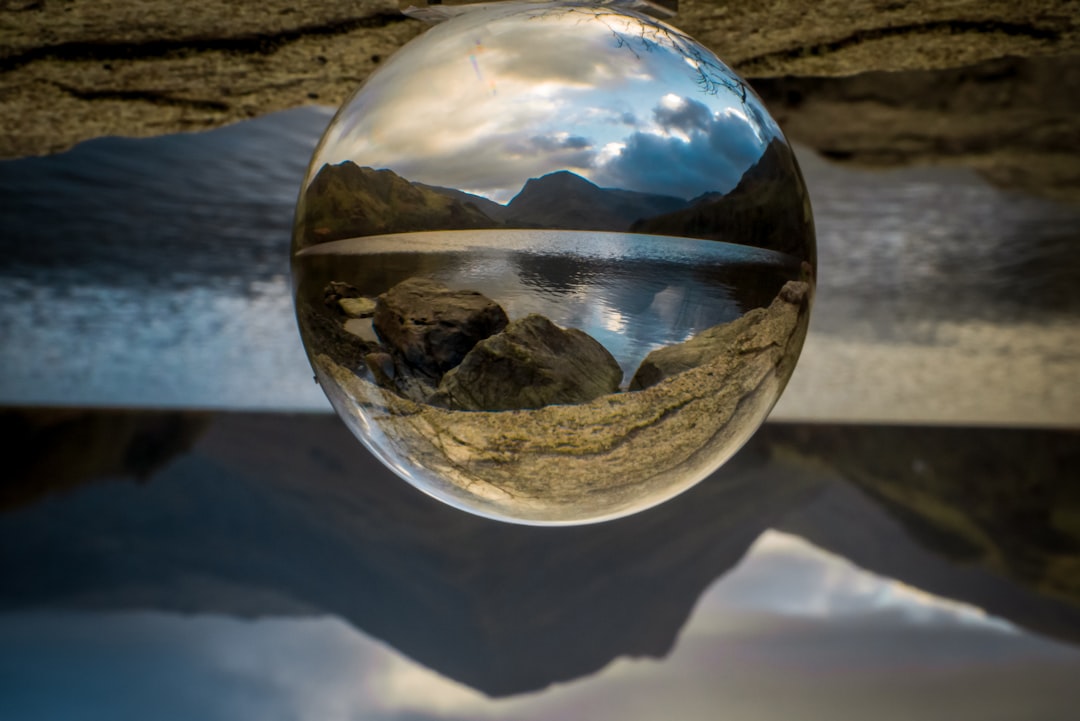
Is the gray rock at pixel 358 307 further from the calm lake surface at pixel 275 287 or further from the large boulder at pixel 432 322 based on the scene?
the calm lake surface at pixel 275 287

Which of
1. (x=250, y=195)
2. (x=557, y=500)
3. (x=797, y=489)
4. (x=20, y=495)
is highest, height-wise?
(x=557, y=500)

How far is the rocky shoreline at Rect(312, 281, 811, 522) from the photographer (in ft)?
1.30

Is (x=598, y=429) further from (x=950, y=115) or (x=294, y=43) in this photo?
(x=950, y=115)

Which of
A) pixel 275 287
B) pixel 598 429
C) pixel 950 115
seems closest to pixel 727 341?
pixel 598 429

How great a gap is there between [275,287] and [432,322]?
1.24m

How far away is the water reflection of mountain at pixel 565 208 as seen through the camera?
1.18ft

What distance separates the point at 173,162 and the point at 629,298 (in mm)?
1056

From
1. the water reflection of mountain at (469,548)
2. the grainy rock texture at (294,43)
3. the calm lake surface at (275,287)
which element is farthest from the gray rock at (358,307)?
the water reflection of mountain at (469,548)

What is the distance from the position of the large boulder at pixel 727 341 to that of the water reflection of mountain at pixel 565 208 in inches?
1.0

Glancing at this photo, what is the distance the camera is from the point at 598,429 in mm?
402

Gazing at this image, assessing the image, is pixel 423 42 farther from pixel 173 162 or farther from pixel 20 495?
pixel 20 495

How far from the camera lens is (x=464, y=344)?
1.26ft

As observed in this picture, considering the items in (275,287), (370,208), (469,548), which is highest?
(370,208)

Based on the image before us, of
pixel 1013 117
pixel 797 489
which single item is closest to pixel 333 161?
pixel 1013 117
